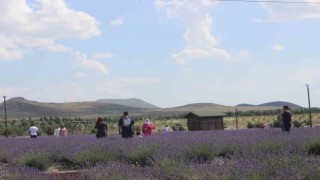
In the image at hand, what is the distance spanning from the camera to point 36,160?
490 inches

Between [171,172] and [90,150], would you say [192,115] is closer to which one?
[90,150]

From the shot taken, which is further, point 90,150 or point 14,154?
point 14,154

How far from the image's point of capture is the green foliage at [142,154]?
11.6 m

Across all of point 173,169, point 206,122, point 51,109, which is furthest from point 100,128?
point 51,109

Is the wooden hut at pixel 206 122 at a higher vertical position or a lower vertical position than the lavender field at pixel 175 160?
higher

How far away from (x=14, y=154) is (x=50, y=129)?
134 feet

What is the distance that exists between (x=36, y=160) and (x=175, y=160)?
4.56 m

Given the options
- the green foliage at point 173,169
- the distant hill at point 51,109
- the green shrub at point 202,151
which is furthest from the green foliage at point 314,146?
the distant hill at point 51,109

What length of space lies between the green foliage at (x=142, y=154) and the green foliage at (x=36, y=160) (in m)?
1.94

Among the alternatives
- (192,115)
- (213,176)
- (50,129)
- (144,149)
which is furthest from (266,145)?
(50,129)

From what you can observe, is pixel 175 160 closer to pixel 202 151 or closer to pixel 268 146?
pixel 202 151

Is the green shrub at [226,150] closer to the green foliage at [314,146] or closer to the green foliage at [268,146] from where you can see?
the green foliage at [268,146]

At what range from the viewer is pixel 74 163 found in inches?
505

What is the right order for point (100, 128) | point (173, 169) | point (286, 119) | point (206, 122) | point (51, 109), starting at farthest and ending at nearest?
point (51, 109)
point (206, 122)
point (286, 119)
point (100, 128)
point (173, 169)
